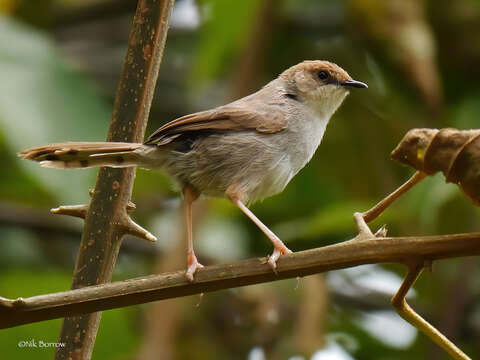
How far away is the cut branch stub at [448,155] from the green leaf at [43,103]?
2.41 metres

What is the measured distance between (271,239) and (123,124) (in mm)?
1109

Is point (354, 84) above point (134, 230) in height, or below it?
above

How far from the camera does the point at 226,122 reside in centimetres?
388

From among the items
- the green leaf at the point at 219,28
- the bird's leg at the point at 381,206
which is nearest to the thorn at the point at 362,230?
the bird's leg at the point at 381,206

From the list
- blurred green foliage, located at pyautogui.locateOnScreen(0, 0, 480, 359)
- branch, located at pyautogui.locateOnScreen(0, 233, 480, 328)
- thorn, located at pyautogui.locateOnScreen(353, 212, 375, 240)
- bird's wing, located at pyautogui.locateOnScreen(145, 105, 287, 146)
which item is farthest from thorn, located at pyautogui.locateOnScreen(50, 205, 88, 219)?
blurred green foliage, located at pyautogui.locateOnScreen(0, 0, 480, 359)

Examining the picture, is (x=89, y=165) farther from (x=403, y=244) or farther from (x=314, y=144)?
(x=403, y=244)

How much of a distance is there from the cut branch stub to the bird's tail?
4.71 feet

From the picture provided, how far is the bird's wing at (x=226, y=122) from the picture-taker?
12.0ft

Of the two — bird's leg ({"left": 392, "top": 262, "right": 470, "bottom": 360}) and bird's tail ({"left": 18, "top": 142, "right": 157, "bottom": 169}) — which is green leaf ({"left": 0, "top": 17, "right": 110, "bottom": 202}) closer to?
bird's tail ({"left": 18, "top": 142, "right": 157, "bottom": 169})

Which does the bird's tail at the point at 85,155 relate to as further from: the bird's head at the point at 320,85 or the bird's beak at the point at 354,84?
the bird's beak at the point at 354,84

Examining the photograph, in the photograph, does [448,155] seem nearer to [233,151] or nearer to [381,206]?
[381,206]

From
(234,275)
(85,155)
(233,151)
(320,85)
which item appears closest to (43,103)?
(85,155)

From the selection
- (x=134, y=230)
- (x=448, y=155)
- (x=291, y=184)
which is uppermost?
(x=448, y=155)

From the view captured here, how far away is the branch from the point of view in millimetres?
1921
